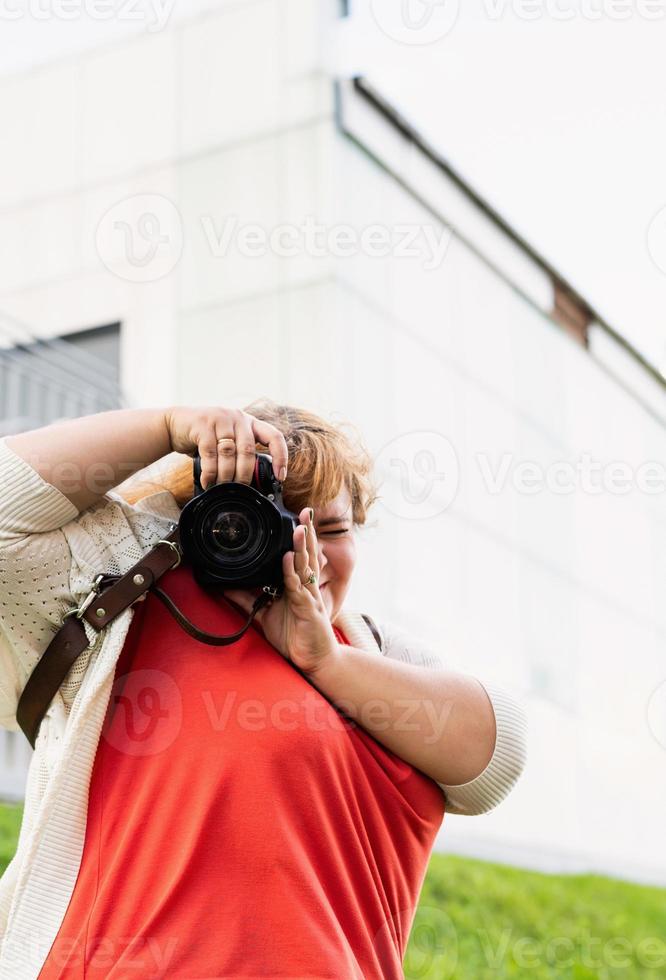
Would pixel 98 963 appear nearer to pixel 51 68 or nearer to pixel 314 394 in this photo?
pixel 314 394

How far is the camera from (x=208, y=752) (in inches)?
35.8

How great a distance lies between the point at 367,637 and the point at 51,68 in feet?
16.6

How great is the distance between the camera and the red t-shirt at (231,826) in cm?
86

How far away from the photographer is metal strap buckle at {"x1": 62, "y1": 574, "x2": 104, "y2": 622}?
3.11 feet

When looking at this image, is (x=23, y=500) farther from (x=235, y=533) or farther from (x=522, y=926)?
(x=522, y=926)

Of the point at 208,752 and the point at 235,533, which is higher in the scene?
the point at 235,533

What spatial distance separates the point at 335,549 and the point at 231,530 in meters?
0.15

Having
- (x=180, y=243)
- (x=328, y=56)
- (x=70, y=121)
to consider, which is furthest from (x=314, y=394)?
(x=70, y=121)

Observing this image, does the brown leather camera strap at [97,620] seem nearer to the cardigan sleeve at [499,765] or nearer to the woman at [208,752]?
the woman at [208,752]

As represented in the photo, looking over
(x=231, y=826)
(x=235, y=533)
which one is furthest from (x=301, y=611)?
(x=231, y=826)

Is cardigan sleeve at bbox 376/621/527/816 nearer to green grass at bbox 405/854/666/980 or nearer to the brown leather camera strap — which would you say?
the brown leather camera strap

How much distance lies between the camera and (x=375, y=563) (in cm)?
421

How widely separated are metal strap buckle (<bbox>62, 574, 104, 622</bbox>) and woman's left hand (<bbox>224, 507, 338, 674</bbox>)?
12cm

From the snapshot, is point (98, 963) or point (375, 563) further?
point (375, 563)
